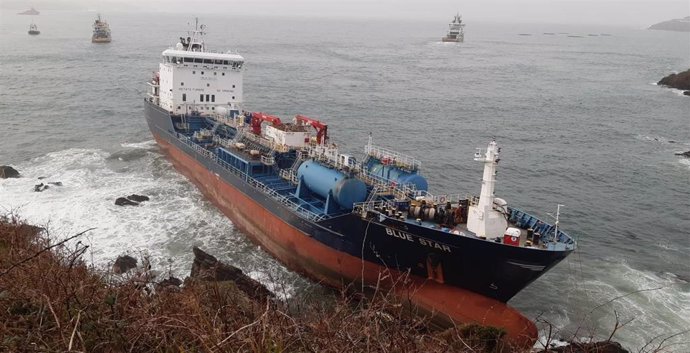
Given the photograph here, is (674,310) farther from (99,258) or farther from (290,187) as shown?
(99,258)

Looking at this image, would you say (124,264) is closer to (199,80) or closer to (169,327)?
(169,327)

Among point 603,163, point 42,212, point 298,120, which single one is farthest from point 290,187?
point 603,163

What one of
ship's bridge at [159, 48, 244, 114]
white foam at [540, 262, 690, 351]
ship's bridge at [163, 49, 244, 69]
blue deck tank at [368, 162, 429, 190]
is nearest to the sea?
white foam at [540, 262, 690, 351]

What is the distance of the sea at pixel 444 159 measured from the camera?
19.0 m

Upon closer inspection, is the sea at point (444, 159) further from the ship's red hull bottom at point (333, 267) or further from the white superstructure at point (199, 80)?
the white superstructure at point (199, 80)

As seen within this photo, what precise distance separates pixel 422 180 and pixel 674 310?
9.45 m

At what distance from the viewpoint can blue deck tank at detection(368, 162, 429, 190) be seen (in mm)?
19531

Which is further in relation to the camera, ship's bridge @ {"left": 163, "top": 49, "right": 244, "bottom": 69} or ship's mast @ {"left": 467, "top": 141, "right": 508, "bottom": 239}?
ship's bridge @ {"left": 163, "top": 49, "right": 244, "bottom": 69}

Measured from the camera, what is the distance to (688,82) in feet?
229

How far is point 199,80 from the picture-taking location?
33.2 meters

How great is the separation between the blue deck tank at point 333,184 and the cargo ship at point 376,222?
0.13 ft

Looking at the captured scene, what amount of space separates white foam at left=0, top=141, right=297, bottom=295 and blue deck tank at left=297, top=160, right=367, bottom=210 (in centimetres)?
352

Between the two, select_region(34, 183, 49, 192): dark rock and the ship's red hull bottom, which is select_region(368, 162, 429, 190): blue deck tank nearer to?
the ship's red hull bottom

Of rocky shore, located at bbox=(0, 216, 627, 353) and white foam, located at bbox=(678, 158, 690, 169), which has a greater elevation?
rocky shore, located at bbox=(0, 216, 627, 353)
